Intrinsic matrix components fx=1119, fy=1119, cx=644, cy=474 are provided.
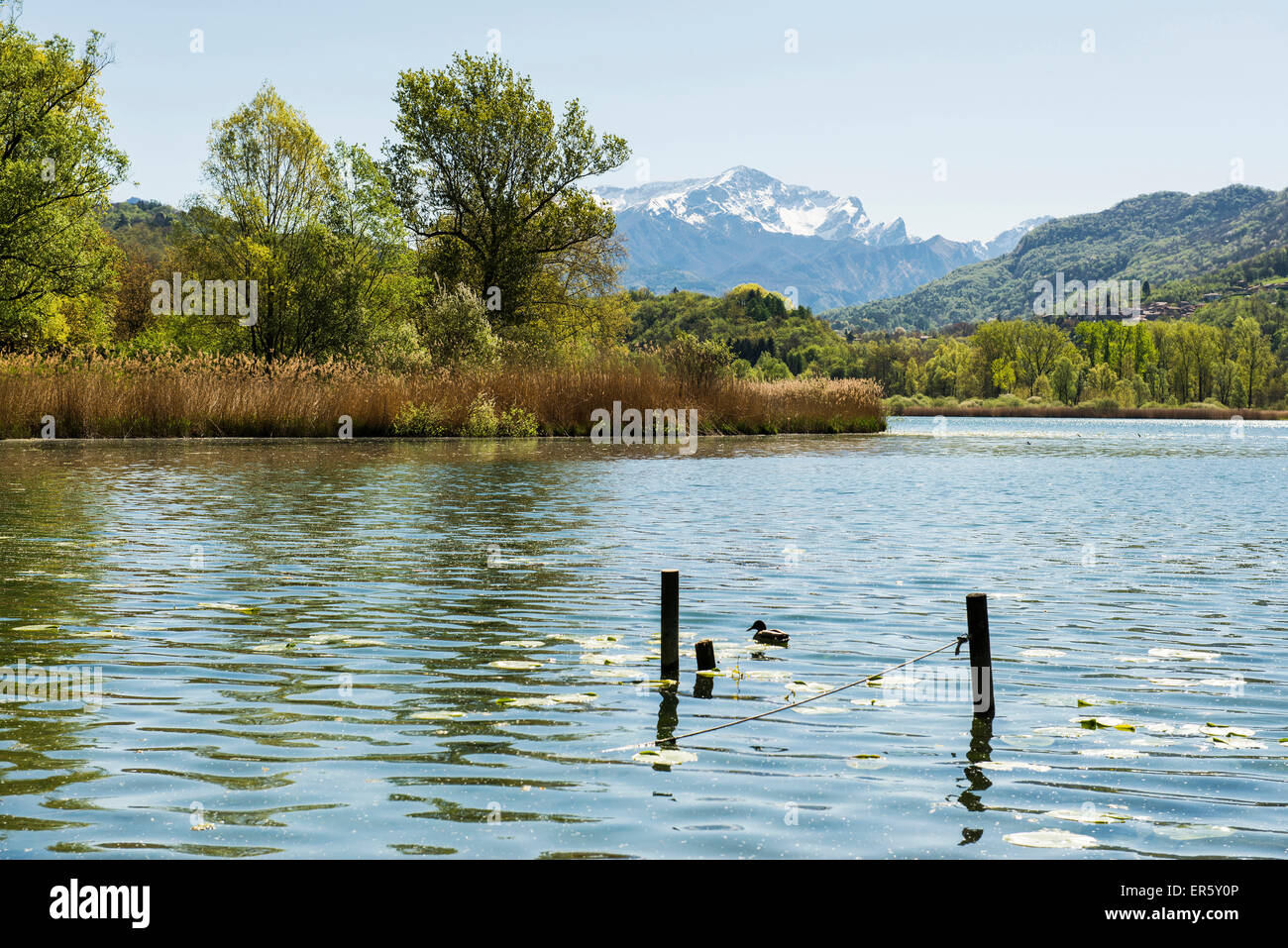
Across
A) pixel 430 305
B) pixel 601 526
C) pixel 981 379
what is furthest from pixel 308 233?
pixel 981 379


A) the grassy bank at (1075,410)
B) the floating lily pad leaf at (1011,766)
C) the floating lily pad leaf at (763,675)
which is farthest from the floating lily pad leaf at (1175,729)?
the grassy bank at (1075,410)

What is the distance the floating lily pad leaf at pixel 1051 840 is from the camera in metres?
5.42

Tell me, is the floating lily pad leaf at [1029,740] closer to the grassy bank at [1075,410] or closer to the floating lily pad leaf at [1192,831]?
the floating lily pad leaf at [1192,831]

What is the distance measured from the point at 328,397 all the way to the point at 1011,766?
3815 cm

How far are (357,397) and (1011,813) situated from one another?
39172mm

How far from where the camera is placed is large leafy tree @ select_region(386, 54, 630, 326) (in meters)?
54.8

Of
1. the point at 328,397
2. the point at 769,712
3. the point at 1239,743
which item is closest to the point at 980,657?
the point at 769,712

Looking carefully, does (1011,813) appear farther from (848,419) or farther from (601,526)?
(848,419)

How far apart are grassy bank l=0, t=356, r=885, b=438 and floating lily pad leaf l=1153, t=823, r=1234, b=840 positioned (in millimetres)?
38076

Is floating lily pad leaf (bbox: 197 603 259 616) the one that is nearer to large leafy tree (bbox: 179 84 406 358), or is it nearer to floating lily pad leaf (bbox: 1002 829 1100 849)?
floating lily pad leaf (bbox: 1002 829 1100 849)

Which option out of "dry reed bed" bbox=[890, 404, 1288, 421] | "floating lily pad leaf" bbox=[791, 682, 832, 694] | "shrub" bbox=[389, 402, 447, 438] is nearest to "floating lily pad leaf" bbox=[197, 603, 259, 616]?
"floating lily pad leaf" bbox=[791, 682, 832, 694]

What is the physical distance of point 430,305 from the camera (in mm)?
50156

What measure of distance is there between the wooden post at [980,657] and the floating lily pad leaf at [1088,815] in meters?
1.83

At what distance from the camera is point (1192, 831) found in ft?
18.7
